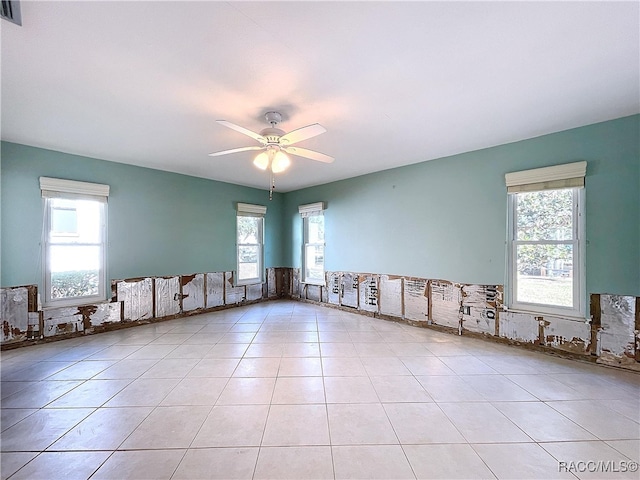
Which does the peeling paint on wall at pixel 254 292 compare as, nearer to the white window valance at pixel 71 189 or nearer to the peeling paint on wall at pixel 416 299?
the white window valance at pixel 71 189

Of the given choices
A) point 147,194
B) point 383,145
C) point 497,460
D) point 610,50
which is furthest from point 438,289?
point 147,194

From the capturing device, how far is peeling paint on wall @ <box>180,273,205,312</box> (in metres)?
5.12

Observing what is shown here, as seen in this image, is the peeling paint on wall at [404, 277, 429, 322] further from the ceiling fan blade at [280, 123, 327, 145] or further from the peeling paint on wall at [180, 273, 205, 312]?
the peeling paint on wall at [180, 273, 205, 312]

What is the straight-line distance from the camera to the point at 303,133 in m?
2.46

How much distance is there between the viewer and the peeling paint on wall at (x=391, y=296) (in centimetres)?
473

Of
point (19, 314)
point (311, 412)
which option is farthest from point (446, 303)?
point (19, 314)

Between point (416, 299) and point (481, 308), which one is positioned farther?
point (416, 299)

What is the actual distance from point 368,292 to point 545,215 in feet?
9.58

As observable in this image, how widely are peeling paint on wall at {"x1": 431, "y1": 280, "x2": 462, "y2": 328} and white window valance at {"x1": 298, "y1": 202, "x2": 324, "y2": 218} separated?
2754mm

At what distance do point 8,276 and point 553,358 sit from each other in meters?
6.80

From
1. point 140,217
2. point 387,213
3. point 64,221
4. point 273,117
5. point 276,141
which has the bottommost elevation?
point 64,221

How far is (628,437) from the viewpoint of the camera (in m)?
1.87

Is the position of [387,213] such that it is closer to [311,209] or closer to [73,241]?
[311,209]

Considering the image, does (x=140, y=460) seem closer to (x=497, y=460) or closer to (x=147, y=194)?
(x=497, y=460)
